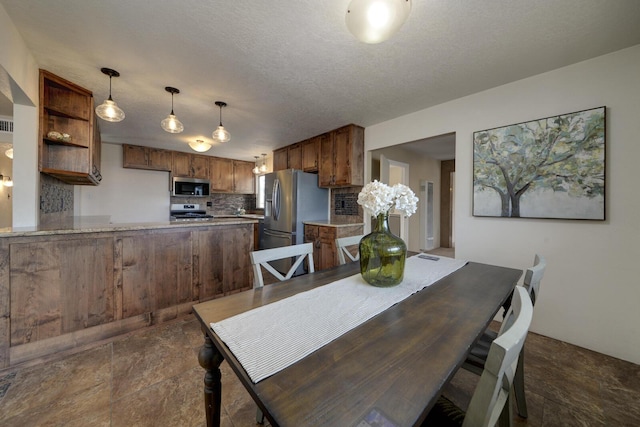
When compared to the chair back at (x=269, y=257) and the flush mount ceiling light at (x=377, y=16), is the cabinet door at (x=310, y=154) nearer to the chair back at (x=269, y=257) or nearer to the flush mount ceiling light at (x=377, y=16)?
the chair back at (x=269, y=257)

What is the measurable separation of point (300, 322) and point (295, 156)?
3.83 meters

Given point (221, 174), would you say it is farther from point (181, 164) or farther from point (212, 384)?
point (212, 384)

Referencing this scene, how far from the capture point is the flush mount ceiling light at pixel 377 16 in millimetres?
1072

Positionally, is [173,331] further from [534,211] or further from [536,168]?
[536,168]

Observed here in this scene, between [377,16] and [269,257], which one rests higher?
[377,16]

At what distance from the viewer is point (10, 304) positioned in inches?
60.9

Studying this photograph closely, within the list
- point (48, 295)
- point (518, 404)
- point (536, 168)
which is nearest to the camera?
point (518, 404)

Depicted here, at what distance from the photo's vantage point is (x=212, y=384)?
875mm

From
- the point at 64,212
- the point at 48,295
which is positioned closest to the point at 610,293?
the point at 48,295

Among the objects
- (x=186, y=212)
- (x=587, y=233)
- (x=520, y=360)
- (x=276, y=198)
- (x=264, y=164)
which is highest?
(x=264, y=164)

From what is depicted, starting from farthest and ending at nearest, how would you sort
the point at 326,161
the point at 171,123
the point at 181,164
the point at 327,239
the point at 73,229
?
1. the point at 181,164
2. the point at 326,161
3. the point at 327,239
4. the point at 171,123
5. the point at 73,229

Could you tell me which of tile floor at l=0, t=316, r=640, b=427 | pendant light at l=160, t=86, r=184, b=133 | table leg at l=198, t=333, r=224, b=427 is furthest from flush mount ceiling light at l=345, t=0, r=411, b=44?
tile floor at l=0, t=316, r=640, b=427

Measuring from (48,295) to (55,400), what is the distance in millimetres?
717

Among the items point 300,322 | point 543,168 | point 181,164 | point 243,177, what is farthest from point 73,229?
point 243,177
